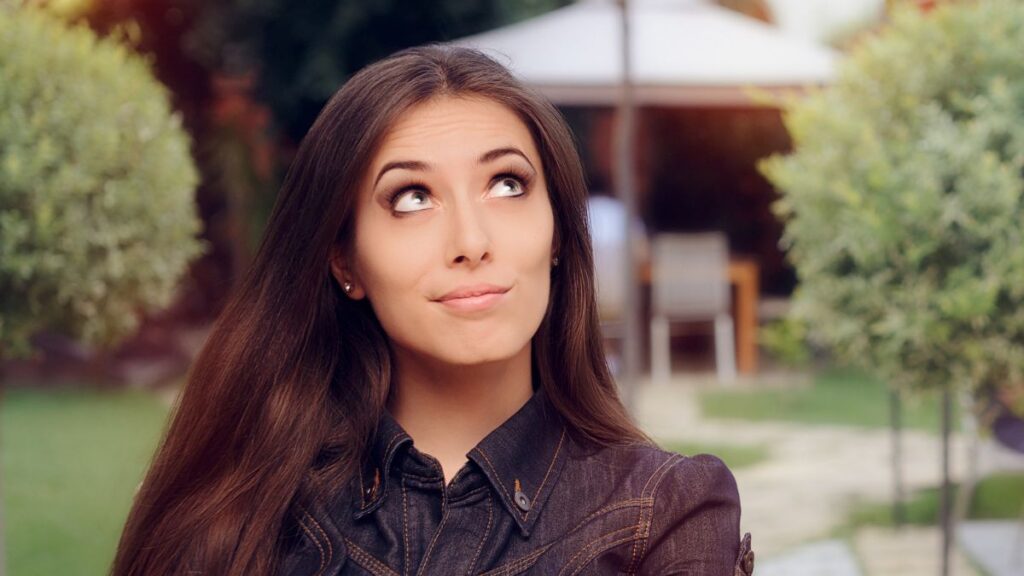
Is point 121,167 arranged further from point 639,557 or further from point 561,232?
point 639,557

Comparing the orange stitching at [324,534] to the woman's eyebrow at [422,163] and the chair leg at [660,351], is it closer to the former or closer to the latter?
the woman's eyebrow at [422,163]

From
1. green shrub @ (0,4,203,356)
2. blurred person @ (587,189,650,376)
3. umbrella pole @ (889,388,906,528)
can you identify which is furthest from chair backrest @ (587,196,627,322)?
green shrub @ (0,4,203,356)

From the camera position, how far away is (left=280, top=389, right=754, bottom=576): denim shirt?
4.97 feet

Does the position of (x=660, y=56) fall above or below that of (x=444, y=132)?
above

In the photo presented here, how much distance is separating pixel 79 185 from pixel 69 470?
3.56m

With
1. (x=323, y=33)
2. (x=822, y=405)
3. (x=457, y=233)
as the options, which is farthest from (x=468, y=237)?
(x=323, y=33)

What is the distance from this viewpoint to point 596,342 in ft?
5.67

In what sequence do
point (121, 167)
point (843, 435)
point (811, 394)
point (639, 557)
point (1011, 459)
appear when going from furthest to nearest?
point (811, 394), point (843, 435), point (1011, 459), point (121, 167), point (639, 557)

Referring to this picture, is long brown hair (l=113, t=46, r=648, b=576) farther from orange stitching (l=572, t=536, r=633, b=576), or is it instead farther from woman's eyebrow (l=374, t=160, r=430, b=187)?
orange stitching (l=572, t=536, r=633, b=576)

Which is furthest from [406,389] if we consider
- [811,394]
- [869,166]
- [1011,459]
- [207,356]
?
[811,394]

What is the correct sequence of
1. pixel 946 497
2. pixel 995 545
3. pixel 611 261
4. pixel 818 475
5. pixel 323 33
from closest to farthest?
pixel 946 497, pixel 995 545, pixel 818 475, pixel 611 261, pixel 323 33

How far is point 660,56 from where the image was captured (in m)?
7.11

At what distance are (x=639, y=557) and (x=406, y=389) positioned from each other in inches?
15.6

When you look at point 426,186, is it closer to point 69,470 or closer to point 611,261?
point 69,470
